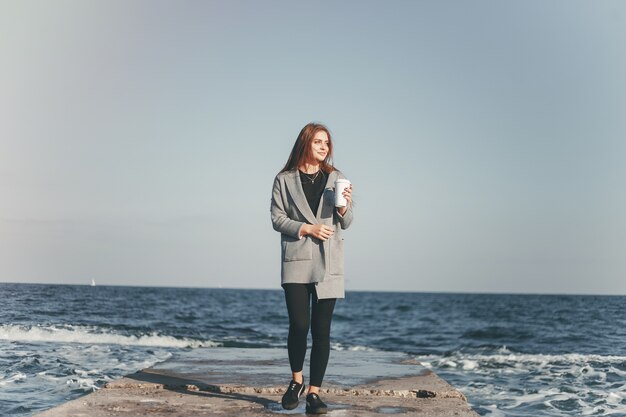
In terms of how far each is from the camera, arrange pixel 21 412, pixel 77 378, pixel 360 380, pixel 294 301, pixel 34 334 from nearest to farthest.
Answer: pixel 294 301
pixel 360 380
pixel 21 412
pixel 77 378
pixel 34 334

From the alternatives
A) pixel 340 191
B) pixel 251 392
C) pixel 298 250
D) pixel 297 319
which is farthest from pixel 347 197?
pixel 251 392

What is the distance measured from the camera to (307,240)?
4.40 metres

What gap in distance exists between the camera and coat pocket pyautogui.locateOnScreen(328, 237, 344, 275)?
14.5ft

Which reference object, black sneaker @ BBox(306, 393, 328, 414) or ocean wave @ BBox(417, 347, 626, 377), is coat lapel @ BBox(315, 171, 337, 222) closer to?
→ black sneaker @ BBox(306, 393, 328, 414)

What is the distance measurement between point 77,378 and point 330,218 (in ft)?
21.3

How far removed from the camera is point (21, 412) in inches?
266

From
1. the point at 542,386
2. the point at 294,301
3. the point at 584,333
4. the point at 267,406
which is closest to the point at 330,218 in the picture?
the point at 294,301

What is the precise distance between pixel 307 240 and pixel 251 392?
5.50 feet

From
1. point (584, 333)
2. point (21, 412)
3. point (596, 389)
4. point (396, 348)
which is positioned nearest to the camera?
point (21, 412)

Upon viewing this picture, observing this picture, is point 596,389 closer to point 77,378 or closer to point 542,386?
point 542,386

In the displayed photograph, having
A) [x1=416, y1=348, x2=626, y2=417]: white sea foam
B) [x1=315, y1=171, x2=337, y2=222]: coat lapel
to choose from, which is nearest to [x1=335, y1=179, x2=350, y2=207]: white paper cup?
[x1=315, y1=171, x2=337, y2=222]: coat lapel

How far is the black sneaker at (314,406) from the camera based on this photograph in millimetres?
4465

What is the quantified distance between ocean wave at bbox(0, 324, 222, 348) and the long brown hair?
13.5 meters

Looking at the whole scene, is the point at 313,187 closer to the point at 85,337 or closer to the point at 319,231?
the point at 319,231
